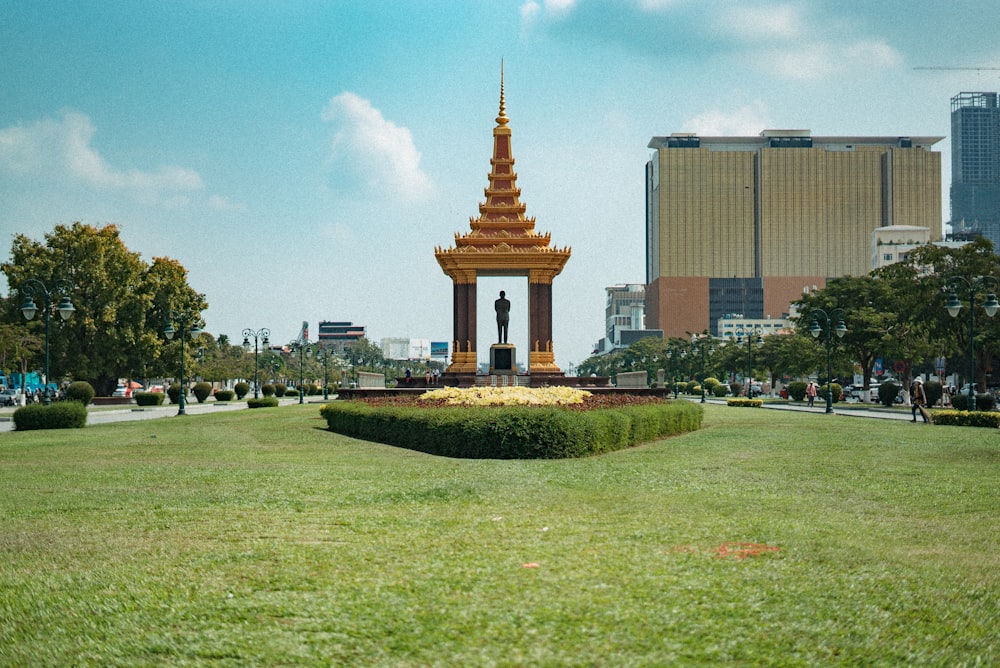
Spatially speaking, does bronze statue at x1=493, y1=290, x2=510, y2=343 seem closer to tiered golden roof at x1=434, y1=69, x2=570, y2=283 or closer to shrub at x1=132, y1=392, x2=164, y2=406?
Result: tiered golden roof at x1=434, y1=69, x2=570, y2=283

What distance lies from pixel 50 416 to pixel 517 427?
57.6ft

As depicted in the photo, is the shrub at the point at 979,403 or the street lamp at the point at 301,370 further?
the street lamp at the point at 301,370

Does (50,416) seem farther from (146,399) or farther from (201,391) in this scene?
(201,391)

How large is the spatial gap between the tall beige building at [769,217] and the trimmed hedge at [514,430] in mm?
174654

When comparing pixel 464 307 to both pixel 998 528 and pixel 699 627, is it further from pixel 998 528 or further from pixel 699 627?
pixel 699 627

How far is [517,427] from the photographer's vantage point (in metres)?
17.4

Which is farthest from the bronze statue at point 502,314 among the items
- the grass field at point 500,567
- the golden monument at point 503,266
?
the grass field at point 500,567

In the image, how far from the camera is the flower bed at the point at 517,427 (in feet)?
57.1

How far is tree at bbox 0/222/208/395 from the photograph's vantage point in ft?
169

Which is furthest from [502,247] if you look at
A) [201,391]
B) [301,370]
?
[301,370]

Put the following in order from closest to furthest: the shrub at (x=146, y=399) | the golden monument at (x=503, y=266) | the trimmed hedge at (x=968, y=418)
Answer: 1. the trimmed hedge at (x=968, y=418)
2. the golden monument at (x=503, y=266)
3. the shrub at (x=146, y=399)

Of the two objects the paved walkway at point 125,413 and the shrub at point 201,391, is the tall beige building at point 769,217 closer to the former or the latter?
the shrub at point 201,391

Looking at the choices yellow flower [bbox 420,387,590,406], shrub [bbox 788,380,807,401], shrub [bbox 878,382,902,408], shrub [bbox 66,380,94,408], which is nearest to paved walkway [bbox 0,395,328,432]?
shrub [bbox 66,380,94,408]

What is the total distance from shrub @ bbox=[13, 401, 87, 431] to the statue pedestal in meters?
20.0
